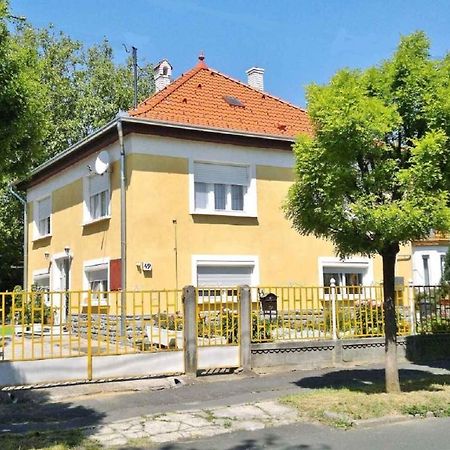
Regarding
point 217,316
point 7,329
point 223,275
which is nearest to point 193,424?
point 7,329

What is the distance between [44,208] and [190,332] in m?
12.3

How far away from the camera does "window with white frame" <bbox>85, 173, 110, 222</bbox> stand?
17158 millimetres

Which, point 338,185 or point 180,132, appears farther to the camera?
point 180,132

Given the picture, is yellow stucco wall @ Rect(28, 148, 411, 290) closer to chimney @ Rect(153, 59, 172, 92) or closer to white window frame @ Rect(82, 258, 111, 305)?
white window frame @ Rect(82, 258, 111, 305)

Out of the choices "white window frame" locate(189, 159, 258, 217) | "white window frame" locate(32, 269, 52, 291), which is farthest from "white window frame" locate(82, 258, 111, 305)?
"white window frame" locate(32, 269, 52, 291)

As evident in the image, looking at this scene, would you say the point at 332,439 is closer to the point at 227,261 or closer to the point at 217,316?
the point at 217,316

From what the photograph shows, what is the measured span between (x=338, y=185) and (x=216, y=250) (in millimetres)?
7985

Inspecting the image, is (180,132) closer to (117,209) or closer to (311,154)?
(117,209)

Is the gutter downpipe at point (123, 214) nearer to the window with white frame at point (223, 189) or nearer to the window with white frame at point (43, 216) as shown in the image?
the window with white frame at point (223, 189)

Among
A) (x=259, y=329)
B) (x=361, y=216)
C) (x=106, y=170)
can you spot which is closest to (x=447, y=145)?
(x=361, y=216)

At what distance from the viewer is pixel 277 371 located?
38.7 ft

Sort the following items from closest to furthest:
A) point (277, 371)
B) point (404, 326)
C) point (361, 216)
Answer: point (361, 216) < point (277, 371) < point (404, 326)

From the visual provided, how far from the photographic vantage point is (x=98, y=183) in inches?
693

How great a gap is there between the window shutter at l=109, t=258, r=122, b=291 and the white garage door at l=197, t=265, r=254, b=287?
2082 mm
